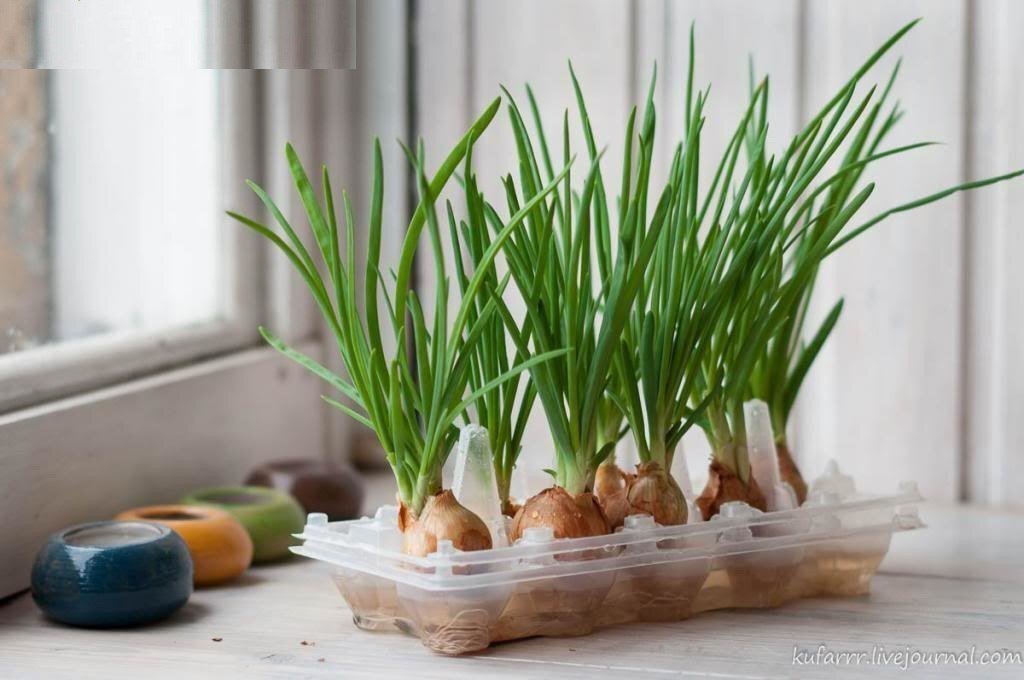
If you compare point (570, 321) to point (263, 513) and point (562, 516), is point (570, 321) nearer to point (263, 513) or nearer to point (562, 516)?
point (562, 516)

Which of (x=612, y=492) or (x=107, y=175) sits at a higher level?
(x=107, y=175)

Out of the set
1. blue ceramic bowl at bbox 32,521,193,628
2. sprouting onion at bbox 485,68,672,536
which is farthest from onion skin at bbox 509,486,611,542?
blue ceramic bowl at bbox 32,521,193,628

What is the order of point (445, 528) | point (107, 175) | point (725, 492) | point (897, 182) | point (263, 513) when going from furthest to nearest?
point (897, 182) → point (107, 175) → point (263, 513) → point (725, 492) → point (445, 528)

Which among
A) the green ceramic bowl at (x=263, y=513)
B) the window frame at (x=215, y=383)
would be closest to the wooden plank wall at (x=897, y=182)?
the window frame at (x=215, y=383)

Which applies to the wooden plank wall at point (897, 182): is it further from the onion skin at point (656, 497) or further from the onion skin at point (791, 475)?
the onion skin at point (656, 497)

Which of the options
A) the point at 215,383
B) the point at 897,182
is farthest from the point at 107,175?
the point at 897,182

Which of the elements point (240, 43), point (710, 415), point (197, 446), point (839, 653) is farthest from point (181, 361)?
point (839, 653)

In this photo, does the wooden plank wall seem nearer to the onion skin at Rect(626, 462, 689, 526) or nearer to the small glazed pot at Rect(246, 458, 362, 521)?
the small glazed pot at Rect(246, 458, 362, 521)
